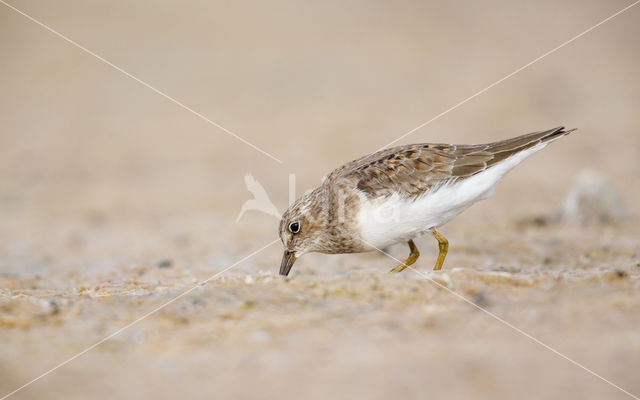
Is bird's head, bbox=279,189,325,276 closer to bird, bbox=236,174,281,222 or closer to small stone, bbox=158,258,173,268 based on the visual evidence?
small stone, bbox=158,258,173,268

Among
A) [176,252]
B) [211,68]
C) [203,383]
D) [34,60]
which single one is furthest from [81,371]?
[34,60]

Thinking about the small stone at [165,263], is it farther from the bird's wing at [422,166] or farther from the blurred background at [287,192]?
the bird's wing at [422,166]

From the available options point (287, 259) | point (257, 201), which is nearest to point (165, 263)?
point (287, 259)

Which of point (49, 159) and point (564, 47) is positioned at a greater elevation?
point (564, 47)

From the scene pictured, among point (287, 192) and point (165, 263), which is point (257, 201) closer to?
point (287, 192)

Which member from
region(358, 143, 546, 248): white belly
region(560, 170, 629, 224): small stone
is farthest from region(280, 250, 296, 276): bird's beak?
region(560, 170, 629, 224): small stone

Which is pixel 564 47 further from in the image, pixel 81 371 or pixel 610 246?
pixel 81 371
